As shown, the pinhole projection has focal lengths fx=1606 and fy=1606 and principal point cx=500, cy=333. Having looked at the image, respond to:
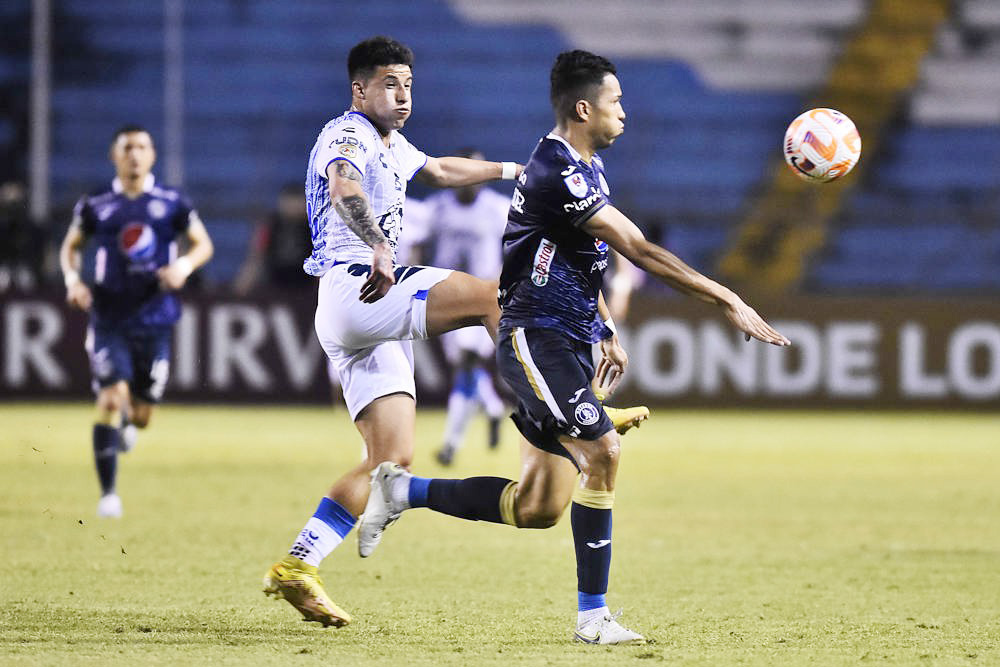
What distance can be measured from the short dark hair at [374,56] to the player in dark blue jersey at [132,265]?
11.4 feet

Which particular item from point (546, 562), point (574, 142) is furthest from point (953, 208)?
point (574, 142)

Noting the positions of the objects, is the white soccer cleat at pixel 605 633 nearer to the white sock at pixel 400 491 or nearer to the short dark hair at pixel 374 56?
the white sock at pixel 400 491

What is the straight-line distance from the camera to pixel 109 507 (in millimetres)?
9352

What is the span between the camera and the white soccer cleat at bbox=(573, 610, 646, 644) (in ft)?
18.7

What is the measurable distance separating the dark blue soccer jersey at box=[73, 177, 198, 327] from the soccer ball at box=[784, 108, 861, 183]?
179 inches

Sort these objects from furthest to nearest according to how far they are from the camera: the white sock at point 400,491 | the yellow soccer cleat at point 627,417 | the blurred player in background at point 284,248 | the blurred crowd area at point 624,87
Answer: the blurred crowd area at point 624,87 < the blurred player in background at point 284,248 < the white sock at point 400,491 < the yellow soccer cleat at point 627,417

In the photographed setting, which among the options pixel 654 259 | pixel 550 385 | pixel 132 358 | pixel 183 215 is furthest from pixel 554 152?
pixel 132 358

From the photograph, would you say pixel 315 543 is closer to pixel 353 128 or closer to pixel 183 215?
pixel 353 128

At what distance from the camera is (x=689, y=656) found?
216 inches

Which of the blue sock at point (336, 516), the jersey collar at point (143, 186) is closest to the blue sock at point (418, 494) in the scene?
the blue sock at point (336, 516)

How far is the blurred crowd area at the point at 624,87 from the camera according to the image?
2084 cm

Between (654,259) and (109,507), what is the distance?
4.85 m

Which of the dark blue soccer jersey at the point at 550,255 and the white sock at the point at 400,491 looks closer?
the dark blue soccer jersey at the point at 550,255

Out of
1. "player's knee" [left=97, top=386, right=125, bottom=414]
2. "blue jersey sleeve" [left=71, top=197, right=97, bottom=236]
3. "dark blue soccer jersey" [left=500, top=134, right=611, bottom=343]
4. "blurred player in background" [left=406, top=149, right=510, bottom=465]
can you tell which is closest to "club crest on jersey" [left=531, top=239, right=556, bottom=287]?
"dark blue soccer jersey" [left=500, top=134, right=611, bottom=343]
